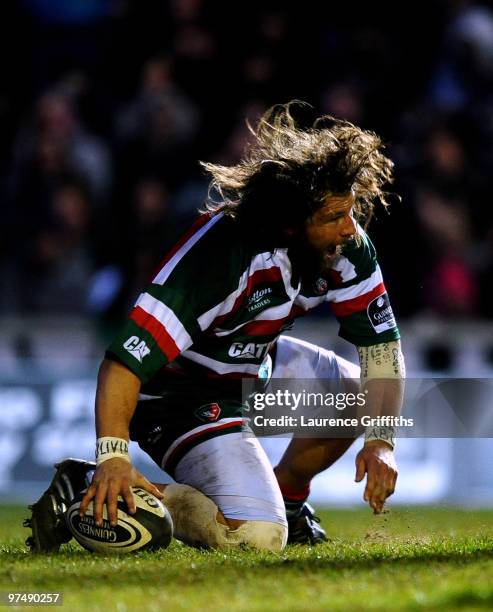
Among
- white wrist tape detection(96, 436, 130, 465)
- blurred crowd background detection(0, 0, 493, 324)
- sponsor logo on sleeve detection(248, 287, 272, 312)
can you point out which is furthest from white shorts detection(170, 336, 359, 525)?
blurred crowd background detection(0, 0, 493, 324)

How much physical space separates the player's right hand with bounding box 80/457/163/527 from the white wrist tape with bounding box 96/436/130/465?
0.05 ft

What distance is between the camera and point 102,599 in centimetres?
396

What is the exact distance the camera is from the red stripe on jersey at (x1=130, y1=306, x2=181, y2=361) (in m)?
5.07

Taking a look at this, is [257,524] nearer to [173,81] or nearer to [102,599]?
[102,599]

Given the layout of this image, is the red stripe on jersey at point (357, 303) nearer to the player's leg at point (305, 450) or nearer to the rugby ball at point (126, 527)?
the player's leg at point (305, 450)

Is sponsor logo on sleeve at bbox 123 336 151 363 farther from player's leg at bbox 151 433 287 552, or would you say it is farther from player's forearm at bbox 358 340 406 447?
player's forearm at bbox 358 340 406 447

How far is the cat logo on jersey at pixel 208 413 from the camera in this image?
564cm

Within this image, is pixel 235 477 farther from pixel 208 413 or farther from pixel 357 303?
pixel 357 303

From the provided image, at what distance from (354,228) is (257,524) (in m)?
1.28

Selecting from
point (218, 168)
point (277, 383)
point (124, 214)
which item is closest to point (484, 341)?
point (124, 214)

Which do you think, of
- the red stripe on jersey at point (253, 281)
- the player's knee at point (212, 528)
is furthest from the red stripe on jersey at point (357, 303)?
the player's knee at point (212, 528)

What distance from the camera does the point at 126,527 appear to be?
16.2ft

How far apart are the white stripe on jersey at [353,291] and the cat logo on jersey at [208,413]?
722 millimetres

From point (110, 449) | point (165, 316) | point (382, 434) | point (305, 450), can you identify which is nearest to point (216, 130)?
point (305, 450)
